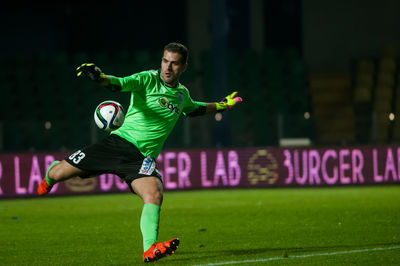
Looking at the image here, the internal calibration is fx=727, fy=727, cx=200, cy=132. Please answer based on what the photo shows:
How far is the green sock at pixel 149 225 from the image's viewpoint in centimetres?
656

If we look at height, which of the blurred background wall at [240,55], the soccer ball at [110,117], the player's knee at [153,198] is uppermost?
the blurred background wall at [240,55]

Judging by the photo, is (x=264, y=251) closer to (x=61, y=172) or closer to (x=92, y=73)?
(x=61, y=172)

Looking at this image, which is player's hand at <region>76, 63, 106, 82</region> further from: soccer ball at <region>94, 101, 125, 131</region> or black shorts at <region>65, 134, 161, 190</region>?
soccer ball at <region>94, 101, 125, 131</region>

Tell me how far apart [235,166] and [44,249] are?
9.15 m

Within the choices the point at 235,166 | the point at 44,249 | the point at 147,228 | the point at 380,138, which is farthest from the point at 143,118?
the point at 380,138

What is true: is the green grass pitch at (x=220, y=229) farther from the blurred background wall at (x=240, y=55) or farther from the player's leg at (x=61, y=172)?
the blurred background wall at (x=240, y=55)

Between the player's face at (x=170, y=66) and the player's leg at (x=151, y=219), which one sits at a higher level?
the player's face at (x=170, y=66)

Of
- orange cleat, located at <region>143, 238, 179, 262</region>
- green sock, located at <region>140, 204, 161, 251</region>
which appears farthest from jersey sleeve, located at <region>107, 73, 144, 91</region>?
orange cleat, located at <region>143, 238, 179, 262</region>

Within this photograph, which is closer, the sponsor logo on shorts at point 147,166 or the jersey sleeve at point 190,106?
the sponsor logo on shorts at point 147,166

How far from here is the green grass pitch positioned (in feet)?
23.8

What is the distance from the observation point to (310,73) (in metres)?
25.1

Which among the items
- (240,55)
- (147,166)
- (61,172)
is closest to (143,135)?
(147,166)

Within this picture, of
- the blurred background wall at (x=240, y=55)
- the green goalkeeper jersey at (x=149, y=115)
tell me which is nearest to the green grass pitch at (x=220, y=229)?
the green goalkeeper jersey at (x=149, y=115)

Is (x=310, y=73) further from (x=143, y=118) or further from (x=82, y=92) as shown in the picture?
(x=143, y=118)
